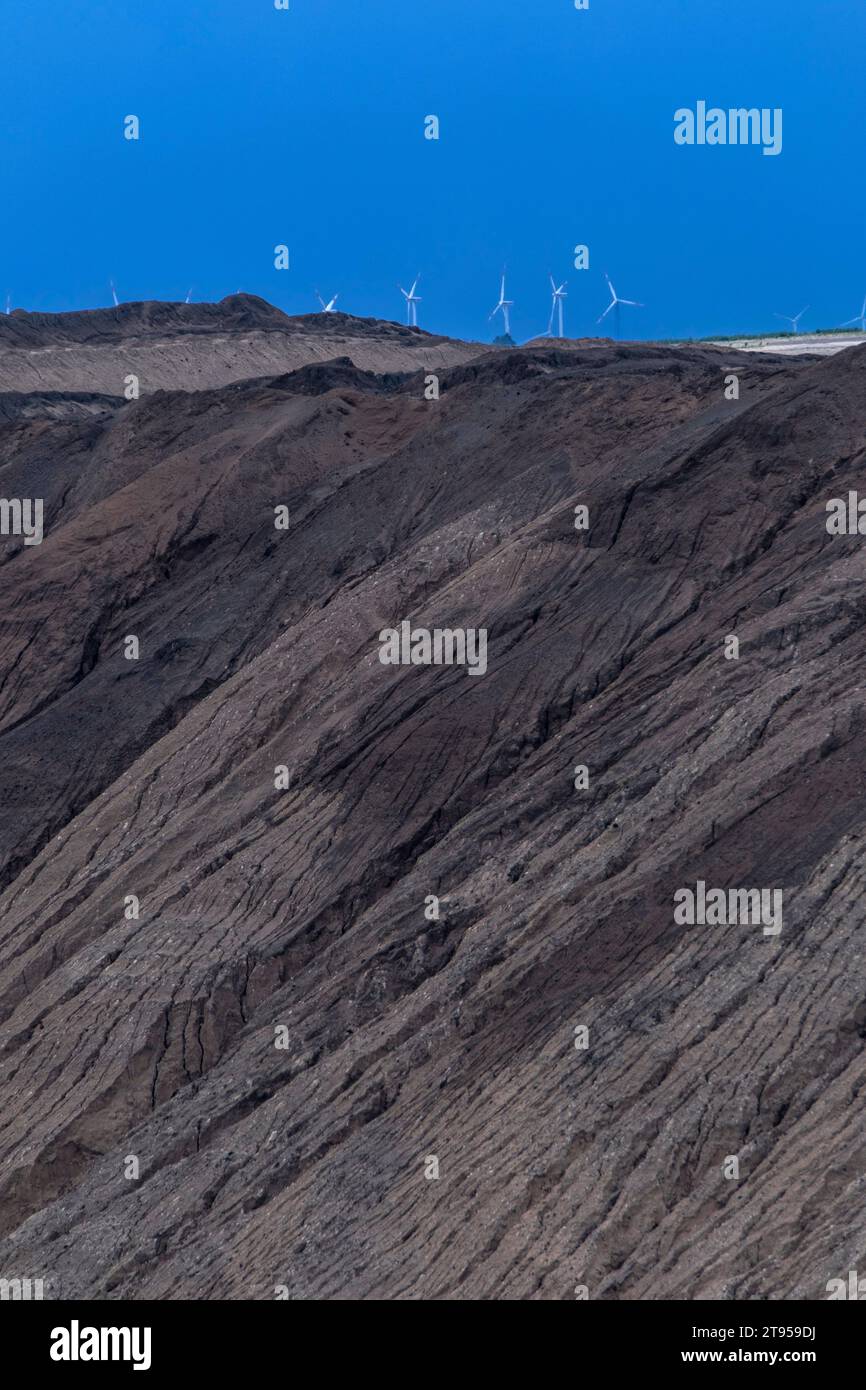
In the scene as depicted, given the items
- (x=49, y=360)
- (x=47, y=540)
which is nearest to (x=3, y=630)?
(x=47, y=540)

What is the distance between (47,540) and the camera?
3017cm

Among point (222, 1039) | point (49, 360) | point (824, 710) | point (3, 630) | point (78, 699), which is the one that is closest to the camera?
point (824, 710)

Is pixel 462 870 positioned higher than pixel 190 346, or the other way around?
pixel 190 346

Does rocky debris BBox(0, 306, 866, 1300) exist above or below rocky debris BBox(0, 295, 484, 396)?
below

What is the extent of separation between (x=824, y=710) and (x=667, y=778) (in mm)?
1666

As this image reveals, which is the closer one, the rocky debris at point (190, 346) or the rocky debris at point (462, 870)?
the rocky debris at point (462, 870)

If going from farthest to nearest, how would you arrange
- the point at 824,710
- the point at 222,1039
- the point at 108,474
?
the point at 108,474
the point at 222,1039
the point at 824,710

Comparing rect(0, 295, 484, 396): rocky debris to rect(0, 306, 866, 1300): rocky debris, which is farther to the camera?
rect(0, 295, 484, 396): rocky debris

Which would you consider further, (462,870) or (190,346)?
Answer: (190,346)

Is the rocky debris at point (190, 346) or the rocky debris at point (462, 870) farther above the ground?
the rocky debris at point (190, 346)

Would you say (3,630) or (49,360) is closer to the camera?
(3,630)

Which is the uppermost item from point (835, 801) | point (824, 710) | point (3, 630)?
point (3, 630)

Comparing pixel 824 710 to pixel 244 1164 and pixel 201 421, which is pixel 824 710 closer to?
pixel 244 1164

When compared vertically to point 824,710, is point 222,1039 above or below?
below
